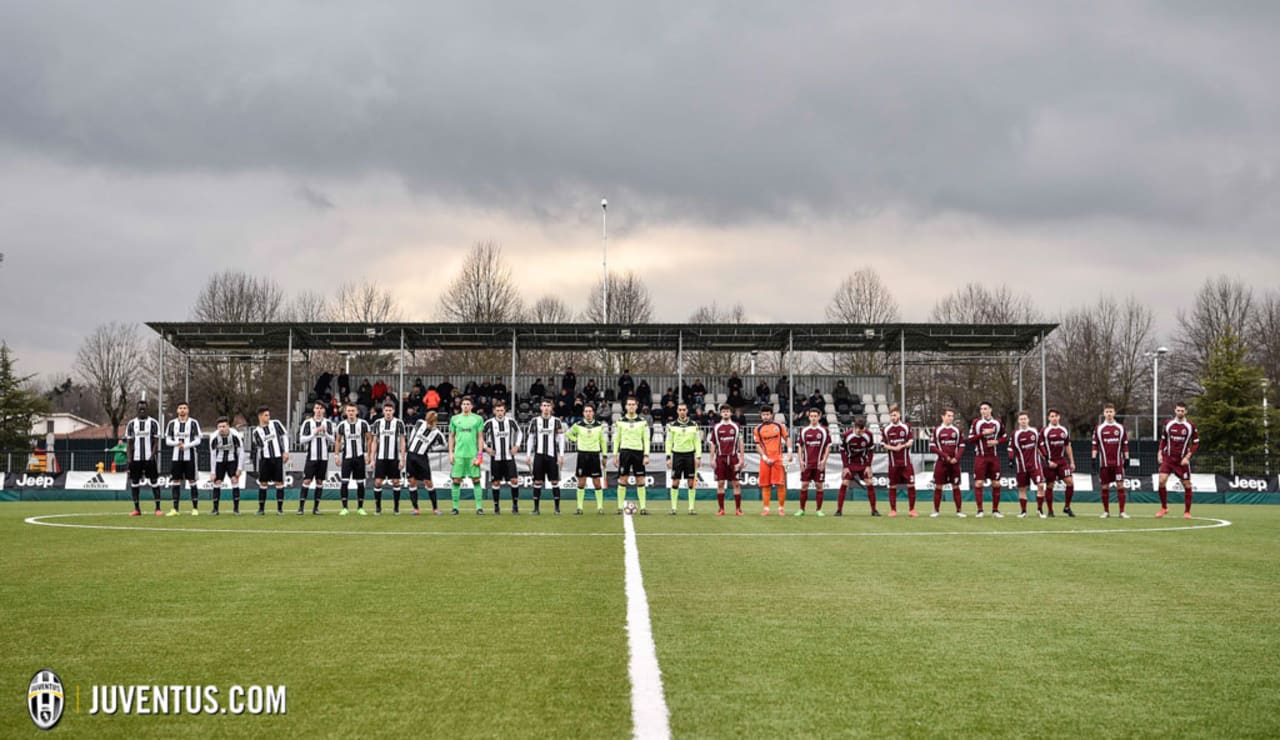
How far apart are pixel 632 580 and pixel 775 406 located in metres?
32.4

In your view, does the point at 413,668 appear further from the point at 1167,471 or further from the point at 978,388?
the point at 978,388

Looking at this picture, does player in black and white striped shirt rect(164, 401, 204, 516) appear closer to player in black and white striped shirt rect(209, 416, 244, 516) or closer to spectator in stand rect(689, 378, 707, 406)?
player in black and white striped shirt rect(209, 416, 244, 516)

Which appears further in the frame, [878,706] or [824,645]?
[824,645]

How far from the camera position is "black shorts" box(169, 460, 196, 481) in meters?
19.4

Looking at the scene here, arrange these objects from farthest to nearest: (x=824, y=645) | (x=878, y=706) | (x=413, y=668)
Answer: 1. (x=824, y=645)
2. (x=413, y=668)
3. (x=878, y=706)

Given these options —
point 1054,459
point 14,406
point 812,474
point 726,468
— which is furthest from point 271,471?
point 14,406

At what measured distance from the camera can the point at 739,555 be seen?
1151 cm

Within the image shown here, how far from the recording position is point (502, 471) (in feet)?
68.0

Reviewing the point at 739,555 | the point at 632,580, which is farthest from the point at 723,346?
the point at 632,580

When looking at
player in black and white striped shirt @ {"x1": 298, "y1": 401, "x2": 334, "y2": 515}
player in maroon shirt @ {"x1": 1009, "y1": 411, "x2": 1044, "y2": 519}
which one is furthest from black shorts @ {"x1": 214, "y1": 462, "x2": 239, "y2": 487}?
player in maroon shirt @ {"x1": 1009, "y1": 411, "x2": 1044, "y2": 519}

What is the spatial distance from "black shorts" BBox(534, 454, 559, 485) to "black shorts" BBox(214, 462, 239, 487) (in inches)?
231

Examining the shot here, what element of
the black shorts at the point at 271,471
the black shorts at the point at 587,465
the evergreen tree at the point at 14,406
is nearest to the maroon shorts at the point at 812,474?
the black shorts at the point at 587,465

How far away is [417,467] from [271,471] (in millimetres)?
2847

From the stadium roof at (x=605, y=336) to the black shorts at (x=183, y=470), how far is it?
16436mm
